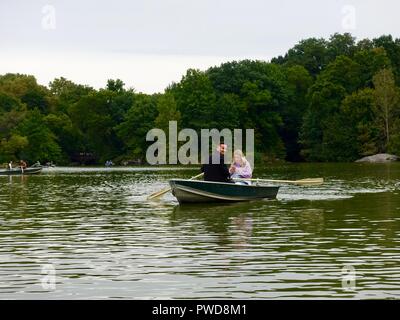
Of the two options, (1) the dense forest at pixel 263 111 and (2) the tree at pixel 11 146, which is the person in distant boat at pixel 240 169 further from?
(2) the tree at pixel 11 146

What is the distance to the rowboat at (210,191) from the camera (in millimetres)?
28172

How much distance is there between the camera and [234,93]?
113m

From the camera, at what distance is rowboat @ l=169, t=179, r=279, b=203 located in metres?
28.2

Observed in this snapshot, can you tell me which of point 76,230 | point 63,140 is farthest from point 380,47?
point 76,230

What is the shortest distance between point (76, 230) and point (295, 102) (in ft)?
317

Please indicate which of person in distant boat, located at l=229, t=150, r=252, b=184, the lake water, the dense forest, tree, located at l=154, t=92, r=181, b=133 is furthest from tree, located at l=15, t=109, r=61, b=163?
the lake water

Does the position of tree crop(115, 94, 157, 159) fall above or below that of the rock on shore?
above

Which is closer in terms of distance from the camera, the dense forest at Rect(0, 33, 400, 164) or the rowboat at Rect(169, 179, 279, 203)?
the rowboat at Rect(169, 179, 279, 203)

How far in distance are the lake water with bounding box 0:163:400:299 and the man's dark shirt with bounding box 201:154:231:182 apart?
1.18 meters

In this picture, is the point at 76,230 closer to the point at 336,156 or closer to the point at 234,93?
the point at 336,156

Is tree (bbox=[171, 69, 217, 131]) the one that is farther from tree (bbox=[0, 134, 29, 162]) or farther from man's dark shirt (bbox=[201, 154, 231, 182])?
man's dark shirt (bbox=[201, 154, 231, 182])

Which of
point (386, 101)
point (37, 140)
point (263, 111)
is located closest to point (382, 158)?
point (386, 101)

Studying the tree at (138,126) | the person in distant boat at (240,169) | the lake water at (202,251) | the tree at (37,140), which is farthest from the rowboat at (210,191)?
the tree at (37,140)

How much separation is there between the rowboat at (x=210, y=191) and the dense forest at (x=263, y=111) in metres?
67.4
